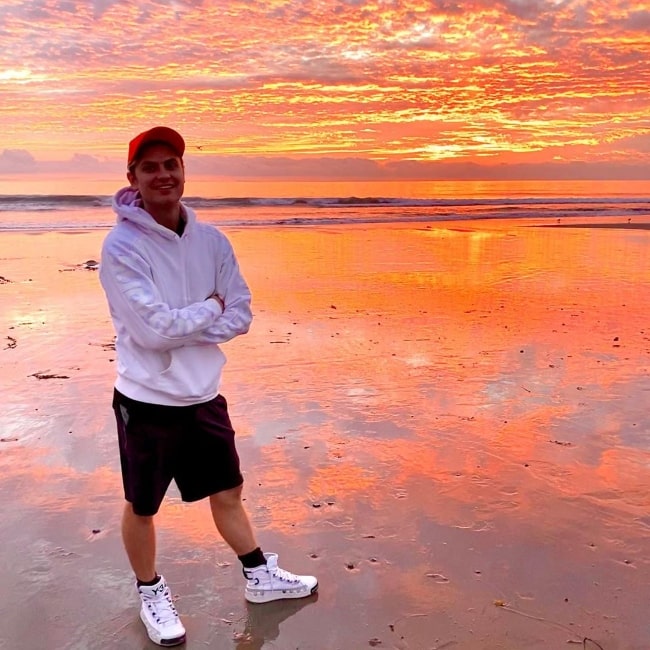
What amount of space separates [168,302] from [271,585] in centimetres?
136

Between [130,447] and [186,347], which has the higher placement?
[186,347]

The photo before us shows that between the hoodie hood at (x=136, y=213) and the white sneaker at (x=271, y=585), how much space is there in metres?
1.54

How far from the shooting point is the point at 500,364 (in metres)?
6.47

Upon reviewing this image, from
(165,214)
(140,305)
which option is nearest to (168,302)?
(140,305)

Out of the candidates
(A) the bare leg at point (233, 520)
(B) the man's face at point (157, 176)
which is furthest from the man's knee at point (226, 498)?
(B) the man's face at point (157, 176)

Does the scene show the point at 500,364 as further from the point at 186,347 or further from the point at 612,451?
the point at 186,347

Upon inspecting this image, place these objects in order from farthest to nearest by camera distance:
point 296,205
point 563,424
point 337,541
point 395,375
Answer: point 296,205
point 395,375
point 563,424
point 337,541

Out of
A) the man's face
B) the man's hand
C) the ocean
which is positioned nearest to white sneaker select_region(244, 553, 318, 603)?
the man's hand

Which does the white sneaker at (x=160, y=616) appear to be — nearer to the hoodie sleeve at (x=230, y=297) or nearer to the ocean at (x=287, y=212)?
the hoodie sleeve at (x=230, y=297)

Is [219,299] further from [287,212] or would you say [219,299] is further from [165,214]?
[287,212]

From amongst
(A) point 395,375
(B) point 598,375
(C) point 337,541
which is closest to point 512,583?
(C) point 337,541

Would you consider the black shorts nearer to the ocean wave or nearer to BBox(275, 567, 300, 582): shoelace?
BBox(275, 567, 300, 582): shoelace

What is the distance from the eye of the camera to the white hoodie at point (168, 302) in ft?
8.64

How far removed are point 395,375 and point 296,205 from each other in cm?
3136
